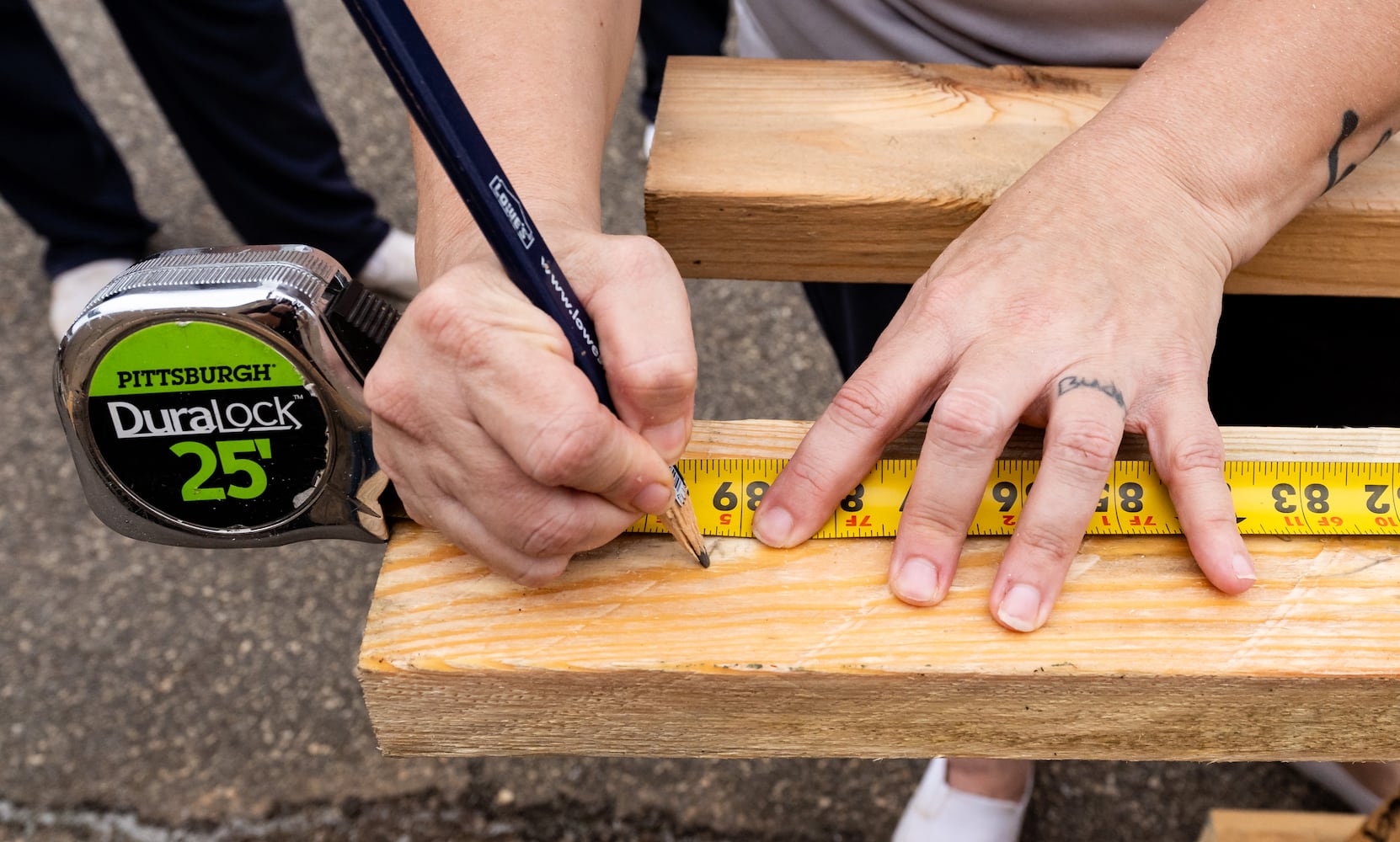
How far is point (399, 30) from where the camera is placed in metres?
0.82

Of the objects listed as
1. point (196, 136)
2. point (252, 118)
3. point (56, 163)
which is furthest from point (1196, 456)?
point (56, 163)

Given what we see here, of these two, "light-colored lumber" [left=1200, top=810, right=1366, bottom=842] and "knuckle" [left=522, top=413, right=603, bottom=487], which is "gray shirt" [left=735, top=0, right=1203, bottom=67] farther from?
"light-colored lumber" [left=1200, top=810, right=1366, bottom=842]

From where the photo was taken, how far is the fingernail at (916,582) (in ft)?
3.49

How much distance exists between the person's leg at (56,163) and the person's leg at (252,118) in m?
0.26

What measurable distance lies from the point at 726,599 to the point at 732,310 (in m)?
2.69

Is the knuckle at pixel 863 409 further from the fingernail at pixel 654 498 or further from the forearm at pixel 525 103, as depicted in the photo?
the forearm at pixel 525 103

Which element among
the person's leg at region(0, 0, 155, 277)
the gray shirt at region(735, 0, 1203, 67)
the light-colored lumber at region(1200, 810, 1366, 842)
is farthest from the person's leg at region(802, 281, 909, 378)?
the person's leg at region(0, 0, 155, 277)

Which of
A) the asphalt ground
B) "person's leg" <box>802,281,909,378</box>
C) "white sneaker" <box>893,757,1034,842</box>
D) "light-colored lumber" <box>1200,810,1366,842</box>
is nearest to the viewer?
"person's leg" <box>802,281,909,378</box>

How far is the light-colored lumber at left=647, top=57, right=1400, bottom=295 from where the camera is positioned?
1.31m

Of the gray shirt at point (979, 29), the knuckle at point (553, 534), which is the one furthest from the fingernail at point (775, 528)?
the gray shirt at point (979, 29)

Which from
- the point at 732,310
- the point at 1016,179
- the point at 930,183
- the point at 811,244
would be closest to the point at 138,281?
the point at 811,244

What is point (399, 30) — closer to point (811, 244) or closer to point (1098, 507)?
point (811, 244)

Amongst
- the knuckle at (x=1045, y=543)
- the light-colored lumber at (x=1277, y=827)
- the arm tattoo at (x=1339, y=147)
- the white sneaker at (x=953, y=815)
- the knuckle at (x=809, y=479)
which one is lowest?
the white sneaker at (x=953, y=815)

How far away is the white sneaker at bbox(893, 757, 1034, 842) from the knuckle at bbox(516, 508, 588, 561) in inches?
60.7
